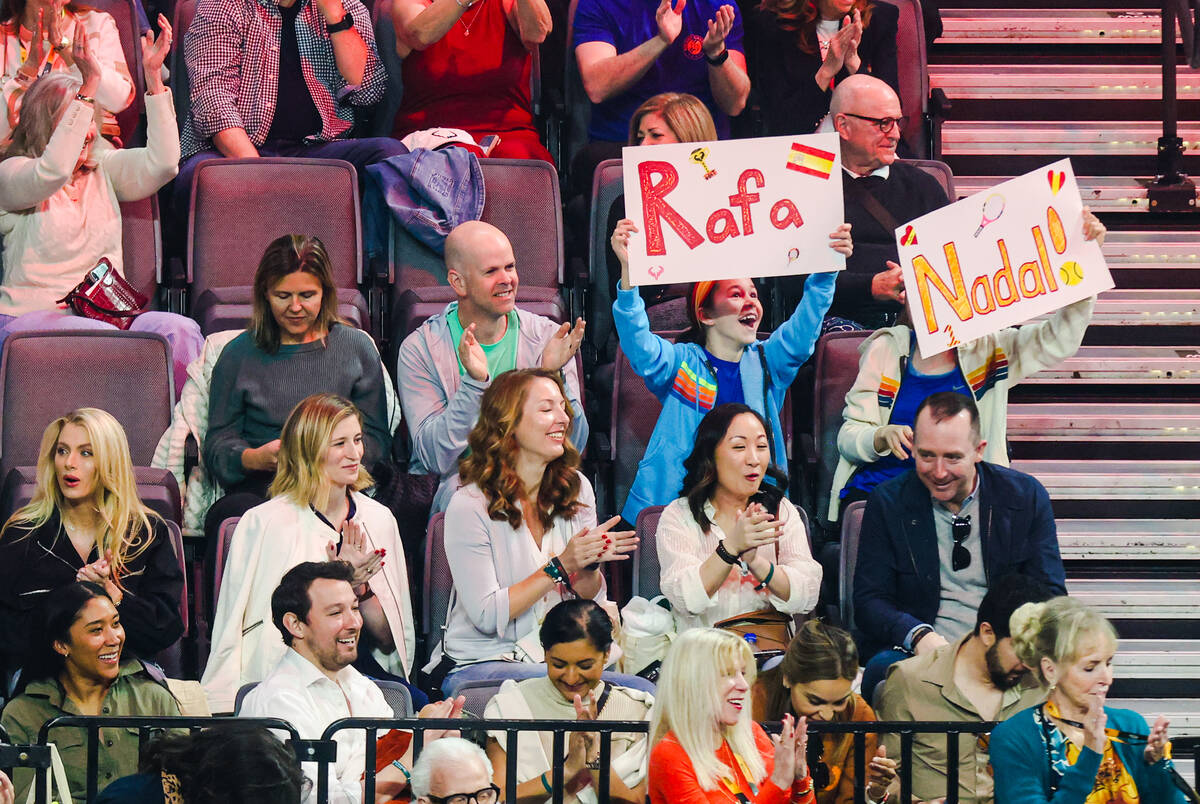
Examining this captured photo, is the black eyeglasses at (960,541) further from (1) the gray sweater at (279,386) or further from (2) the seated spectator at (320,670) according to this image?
Answer: (1) the gray sweater at (279,386)

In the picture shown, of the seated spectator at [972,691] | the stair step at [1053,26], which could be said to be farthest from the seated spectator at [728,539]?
the stair step at [1053,26]

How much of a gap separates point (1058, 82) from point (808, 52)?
1.08m

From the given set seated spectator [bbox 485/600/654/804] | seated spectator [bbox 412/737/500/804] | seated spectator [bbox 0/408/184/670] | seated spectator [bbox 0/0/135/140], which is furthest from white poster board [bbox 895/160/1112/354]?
seated spectator [bbox 0/0/135/140]

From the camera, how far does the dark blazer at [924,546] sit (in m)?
4.85

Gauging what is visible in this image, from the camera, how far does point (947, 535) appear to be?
193 inches

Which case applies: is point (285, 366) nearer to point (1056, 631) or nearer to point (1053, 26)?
point (1056, 631)

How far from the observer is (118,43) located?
21.1 feet

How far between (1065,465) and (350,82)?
8.77 feet

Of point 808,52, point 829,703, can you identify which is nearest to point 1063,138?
point 808,52

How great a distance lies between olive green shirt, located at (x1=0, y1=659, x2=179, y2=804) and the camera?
431cm

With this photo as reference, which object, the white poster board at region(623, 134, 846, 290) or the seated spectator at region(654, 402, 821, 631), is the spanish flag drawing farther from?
the seated spectator at region(654, 402, 821, 631)

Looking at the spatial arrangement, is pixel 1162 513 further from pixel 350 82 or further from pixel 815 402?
pixel 350 82

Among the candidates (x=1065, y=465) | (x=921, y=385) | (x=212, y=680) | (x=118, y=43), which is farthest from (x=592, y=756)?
(x=118, y=43)

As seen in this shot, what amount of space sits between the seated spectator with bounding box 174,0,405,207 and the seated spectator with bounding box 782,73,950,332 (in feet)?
4.79
